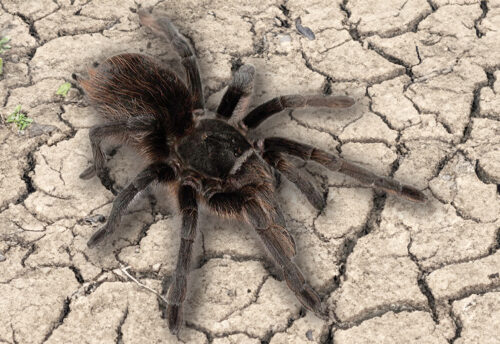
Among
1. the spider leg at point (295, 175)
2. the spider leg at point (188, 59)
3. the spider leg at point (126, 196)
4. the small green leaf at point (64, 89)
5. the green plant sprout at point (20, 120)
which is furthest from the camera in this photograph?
the small green leaf at point (64, 89)

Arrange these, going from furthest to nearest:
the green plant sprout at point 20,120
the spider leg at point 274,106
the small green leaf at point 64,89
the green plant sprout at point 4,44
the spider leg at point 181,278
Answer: the green plant sprout at point 4,44 < the small green leaf at point 64,89 < the green plant sprout at point 20,120 < the spider leg at point 274,106 < the spider leg at point 181,278

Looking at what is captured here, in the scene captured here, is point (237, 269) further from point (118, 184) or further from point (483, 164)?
point (483, 164)

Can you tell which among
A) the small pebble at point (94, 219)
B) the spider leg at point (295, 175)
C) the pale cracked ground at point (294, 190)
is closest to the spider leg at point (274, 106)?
the spider leg at point (295, 175)

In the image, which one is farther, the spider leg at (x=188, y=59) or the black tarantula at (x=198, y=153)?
the spider leg at (x=188, y=59)

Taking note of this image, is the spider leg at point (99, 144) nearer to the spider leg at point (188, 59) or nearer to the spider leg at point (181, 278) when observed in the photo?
the spider leg at point (188, 59)

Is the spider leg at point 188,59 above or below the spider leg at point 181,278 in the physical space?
above

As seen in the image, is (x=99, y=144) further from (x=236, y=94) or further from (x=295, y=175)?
(x=295, y=175)

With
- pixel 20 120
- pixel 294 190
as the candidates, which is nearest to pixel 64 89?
pixel 20 120

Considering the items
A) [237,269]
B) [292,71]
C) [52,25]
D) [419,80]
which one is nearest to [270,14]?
[292,71]
